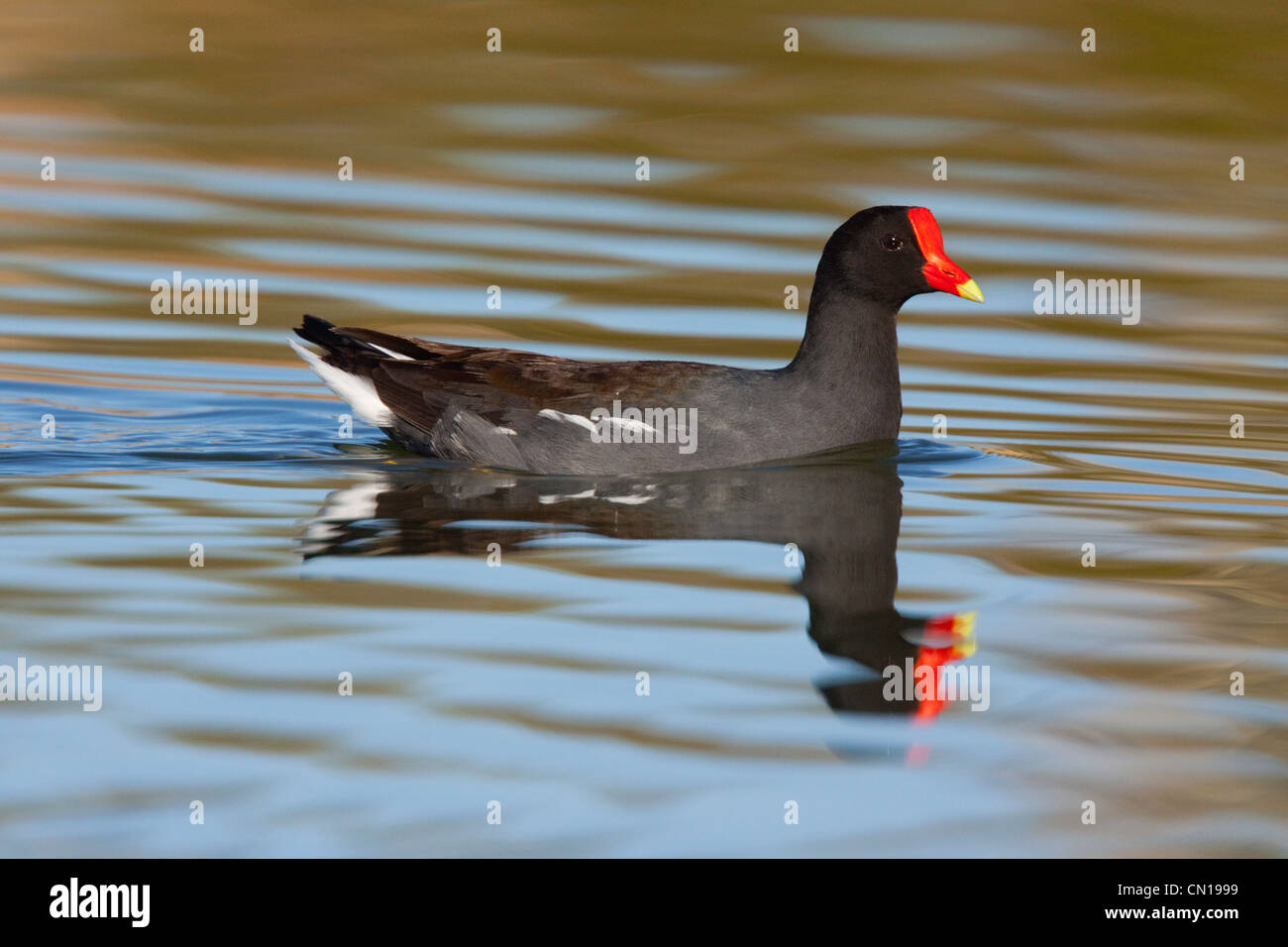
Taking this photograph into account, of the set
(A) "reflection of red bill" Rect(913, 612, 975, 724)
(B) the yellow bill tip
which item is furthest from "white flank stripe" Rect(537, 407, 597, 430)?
(A) "reflection of red bill" Rect(913, 612, 975, 724)

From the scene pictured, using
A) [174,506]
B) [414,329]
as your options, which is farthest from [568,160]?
[174,506]

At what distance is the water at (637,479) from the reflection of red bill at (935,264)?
2.78 feet

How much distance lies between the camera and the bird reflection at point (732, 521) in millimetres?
6754

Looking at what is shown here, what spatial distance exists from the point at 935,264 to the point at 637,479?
1.75 m

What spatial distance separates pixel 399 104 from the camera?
16781 millimetres

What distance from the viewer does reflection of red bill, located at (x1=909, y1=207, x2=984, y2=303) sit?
9375 mm

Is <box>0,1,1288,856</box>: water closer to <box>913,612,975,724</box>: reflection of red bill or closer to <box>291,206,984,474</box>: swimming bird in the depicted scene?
<box>913,612,975,724</box>: reflection of red bill

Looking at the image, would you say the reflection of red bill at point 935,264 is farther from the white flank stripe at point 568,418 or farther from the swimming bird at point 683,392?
the white flank stripe at point 568,418

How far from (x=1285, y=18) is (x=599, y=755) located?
14.0m

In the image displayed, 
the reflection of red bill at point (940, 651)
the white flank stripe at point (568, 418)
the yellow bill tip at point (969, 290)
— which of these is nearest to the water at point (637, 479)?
the reflection of red bill at point (940, 651)

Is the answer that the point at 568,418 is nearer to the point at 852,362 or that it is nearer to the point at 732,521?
the point at 732,521

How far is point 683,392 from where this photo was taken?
9000mm

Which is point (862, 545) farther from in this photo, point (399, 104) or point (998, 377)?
point (399, 104)

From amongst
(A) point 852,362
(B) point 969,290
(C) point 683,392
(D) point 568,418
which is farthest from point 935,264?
(D) point 568,418
